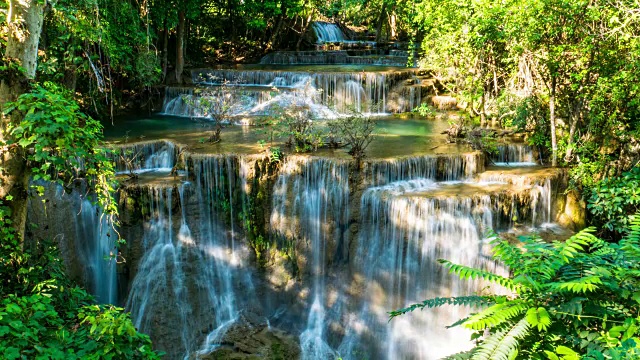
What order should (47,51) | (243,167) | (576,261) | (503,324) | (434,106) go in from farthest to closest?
(434,106) < (47,51) < (243,167) < (576,261) < (503,324)

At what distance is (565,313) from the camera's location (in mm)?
3322

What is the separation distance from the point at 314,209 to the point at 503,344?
6490mm

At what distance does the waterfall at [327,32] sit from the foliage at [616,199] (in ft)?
64.8

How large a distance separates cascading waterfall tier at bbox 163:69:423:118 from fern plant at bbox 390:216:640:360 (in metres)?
11.0

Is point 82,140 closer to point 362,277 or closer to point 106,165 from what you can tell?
point 106,165

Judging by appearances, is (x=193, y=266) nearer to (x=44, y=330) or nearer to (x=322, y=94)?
(x=44, y=330)

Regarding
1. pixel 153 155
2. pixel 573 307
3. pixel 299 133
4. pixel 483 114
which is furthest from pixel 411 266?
pixel 153 155

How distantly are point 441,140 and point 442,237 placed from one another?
12.2 ft

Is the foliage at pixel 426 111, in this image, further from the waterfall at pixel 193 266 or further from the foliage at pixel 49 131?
the foliage at pixel 49 131

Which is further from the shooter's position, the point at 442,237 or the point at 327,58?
the point at 327,58

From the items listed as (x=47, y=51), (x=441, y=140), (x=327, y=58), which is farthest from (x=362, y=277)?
(x=327, y=58)

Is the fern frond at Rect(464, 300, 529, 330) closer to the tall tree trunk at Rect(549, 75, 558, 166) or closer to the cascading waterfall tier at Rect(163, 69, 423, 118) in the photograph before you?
the tall tree trunk at Rect(549, 75, 558, 166)

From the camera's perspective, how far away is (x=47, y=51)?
37.9 feet

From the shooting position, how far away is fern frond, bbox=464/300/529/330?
336 centimetres
